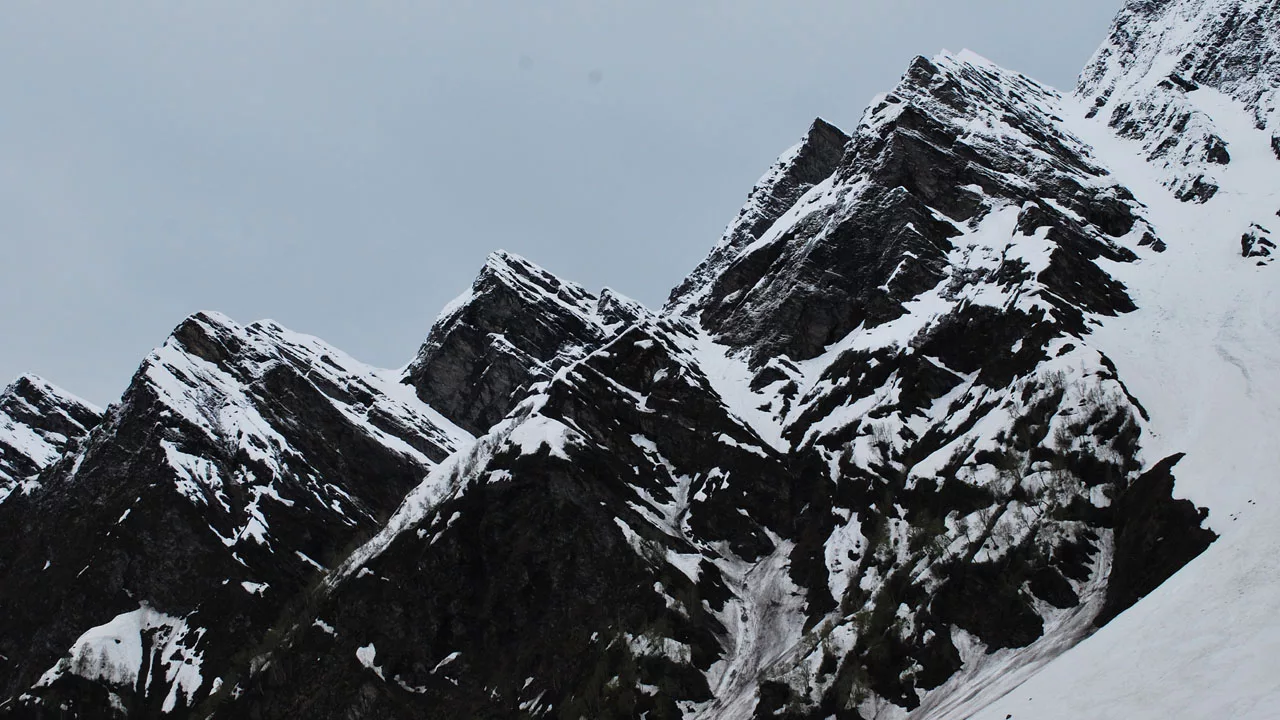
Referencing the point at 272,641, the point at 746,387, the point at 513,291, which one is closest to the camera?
the point at 272,641

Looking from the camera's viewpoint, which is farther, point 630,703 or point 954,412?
point 954,412

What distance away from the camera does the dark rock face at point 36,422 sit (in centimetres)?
14550

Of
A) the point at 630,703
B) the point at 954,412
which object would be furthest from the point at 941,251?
the point at 630,703

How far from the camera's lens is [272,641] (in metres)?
76.2

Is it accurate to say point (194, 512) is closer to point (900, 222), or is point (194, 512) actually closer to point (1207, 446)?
point (900, 222)

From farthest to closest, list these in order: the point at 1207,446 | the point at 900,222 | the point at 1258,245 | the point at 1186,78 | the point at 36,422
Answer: the point at 36,422
the point at 1186,78
the point at 900,222
the point at 1258,245
the point at 1207,446

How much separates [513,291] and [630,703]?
80.9m

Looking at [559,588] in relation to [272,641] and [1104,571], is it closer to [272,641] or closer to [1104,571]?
[272,641]

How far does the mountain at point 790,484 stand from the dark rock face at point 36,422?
40.0 meters

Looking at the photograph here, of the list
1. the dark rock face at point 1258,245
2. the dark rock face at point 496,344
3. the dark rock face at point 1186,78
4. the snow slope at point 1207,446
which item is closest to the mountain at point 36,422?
the dark rock face at point 496,344

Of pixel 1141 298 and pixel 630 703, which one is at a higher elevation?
pixel 1141 298

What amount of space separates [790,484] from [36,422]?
126 meters

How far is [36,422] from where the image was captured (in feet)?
502

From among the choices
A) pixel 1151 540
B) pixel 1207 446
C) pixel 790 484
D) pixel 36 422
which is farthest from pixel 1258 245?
pixel 36 422
